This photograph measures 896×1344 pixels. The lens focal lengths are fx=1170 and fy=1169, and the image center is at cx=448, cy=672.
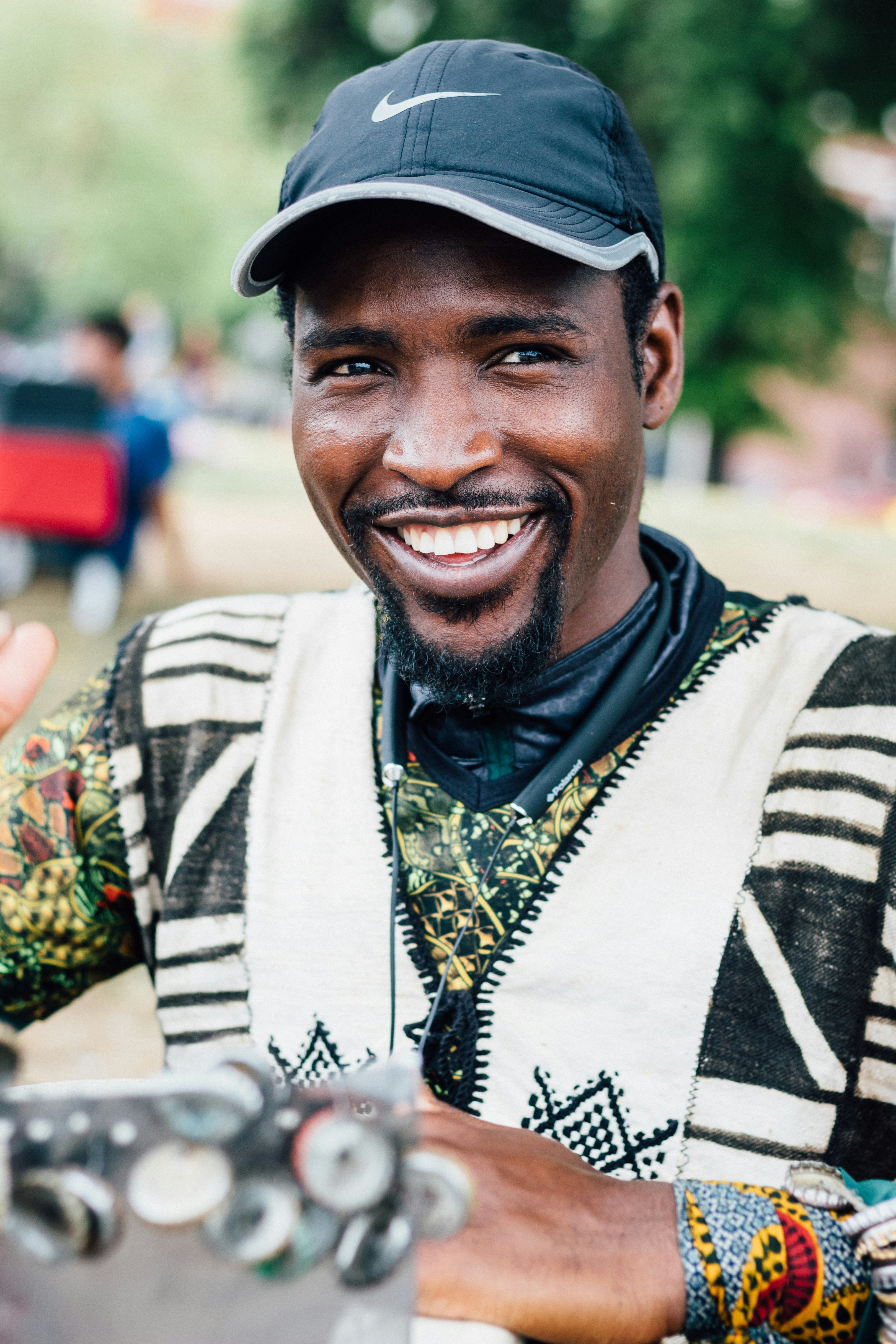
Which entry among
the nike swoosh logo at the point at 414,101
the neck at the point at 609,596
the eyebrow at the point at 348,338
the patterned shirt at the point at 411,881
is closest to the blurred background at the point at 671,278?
the eyebrow at the point at 348,338

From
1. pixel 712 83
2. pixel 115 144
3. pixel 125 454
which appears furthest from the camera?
pixel 115 144

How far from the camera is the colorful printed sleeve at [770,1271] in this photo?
1153 millimetres

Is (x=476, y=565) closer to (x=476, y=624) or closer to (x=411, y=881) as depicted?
(x=476, y=624)

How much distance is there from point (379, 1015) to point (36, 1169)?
865mm

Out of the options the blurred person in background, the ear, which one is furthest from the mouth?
the blurred person in background

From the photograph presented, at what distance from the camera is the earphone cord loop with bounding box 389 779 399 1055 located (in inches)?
61.9

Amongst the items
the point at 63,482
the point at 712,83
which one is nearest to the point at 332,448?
the point at 63,482

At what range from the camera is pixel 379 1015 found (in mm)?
1600

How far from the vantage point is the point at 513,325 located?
151 cm

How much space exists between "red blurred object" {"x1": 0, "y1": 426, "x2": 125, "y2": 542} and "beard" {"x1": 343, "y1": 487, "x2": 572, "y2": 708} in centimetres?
625

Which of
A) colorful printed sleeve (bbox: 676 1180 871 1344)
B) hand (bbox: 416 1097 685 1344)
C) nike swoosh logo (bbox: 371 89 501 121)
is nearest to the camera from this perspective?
hand (bbox: 416 1097 685 1344)

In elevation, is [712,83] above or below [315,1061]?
above

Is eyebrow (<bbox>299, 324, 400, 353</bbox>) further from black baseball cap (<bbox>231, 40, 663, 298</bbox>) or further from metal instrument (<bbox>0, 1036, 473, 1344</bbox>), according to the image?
metal instrument (<bbox>0, 1036, 473, 1344</bbox>)

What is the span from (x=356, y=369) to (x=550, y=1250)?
1112mm
